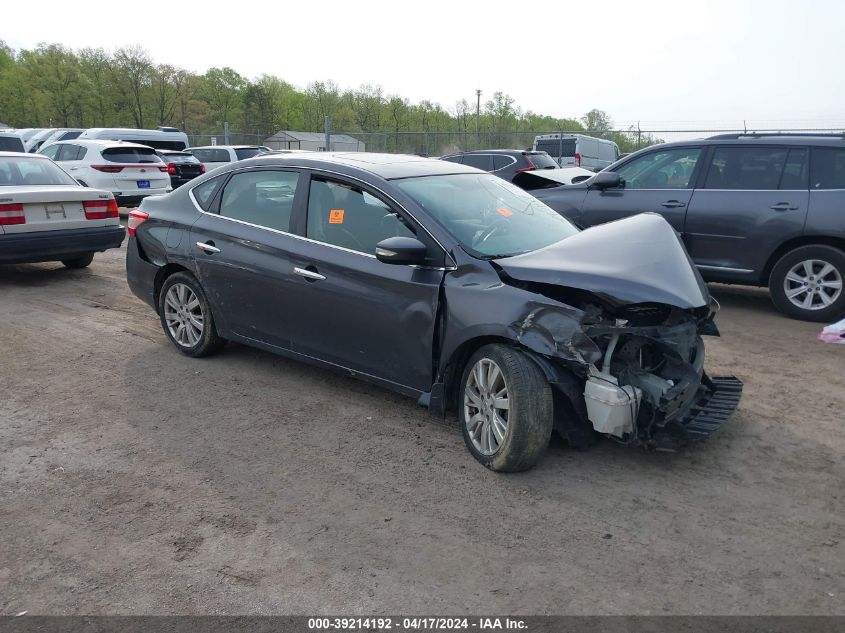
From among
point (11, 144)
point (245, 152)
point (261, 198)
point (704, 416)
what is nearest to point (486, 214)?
point (261, 198)

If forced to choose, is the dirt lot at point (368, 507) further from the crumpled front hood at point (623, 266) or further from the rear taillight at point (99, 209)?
the rear taillight at point (99, 209)

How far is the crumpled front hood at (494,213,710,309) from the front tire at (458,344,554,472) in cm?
50

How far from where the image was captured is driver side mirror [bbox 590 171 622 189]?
826cm

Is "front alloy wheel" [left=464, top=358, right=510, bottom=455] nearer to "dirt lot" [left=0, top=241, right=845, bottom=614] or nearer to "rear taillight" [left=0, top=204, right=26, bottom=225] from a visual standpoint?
"dirt lot" [left=0, top=241, right=845, bottom=614]

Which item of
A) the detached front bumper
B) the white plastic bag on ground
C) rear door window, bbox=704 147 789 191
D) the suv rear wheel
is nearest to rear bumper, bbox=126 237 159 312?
the detached front bumper

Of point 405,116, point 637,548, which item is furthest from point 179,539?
point 405,116

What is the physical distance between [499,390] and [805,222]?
16.0ft

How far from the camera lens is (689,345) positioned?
4.14 meters

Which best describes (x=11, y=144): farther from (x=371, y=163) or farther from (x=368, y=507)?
(x=368, y=507)

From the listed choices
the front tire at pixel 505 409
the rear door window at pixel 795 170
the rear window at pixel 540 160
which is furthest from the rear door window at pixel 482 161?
the front tire at pixel 505 409

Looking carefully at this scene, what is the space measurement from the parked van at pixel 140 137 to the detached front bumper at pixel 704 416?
20.1m

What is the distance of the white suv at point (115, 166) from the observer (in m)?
15.5

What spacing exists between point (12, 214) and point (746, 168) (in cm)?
826

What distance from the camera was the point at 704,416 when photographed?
412cm
